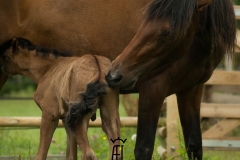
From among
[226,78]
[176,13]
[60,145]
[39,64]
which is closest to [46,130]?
[39,64]

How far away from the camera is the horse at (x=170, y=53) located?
4520mm

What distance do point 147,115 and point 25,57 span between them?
49.2 inches

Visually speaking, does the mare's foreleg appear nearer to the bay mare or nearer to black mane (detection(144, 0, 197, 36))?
the bay mare

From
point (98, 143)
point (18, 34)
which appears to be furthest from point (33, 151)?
point (18, 34)

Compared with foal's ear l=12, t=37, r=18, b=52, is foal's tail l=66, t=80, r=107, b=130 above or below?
below

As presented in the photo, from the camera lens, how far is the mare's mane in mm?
4539

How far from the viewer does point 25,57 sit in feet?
17.7

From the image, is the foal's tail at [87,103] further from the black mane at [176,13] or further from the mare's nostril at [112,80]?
the black mane at [176,13]

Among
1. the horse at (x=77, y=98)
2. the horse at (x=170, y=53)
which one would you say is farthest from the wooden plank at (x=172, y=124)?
the horse at (x=77, y=98)

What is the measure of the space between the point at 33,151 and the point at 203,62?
3546 millimetres

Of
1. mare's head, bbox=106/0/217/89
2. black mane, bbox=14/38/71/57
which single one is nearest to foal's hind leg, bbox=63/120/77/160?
black mane, bbox=14/38/71/57

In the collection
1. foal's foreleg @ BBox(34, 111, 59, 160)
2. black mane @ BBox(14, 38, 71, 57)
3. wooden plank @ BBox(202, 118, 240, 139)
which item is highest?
black mane @ BBox(14, 38, 71, 57)

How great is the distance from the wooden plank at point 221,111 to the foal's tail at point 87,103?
121 inches

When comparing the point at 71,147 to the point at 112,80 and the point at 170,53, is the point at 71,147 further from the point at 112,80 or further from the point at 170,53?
the point at 170,53
